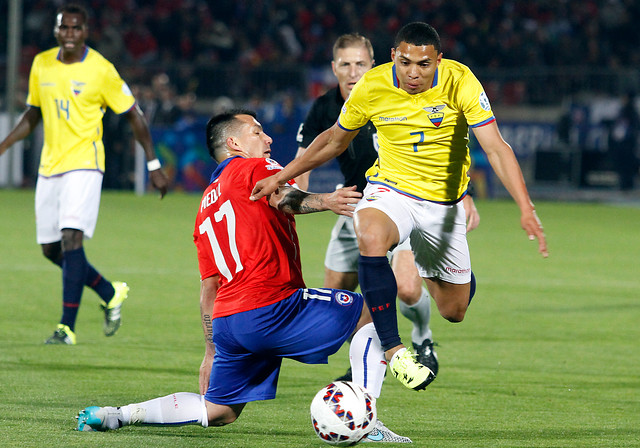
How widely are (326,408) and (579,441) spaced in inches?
52.6

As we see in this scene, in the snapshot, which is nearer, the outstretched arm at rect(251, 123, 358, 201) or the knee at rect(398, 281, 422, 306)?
the outstretched arm at rect(251, 123, 358, 201)

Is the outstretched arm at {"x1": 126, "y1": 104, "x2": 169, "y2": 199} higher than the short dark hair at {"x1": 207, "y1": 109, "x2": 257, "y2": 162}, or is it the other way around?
the short dark hair at {"x1": 207, "y1": 109, "x2": 257, "y2": 162}

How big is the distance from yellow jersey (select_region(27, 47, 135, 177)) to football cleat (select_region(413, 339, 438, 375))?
2902mm

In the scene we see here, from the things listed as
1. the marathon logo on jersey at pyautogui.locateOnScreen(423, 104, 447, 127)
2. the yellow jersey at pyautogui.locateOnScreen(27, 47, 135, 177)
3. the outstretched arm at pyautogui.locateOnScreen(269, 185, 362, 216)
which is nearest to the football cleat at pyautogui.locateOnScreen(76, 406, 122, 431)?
the outstretched arm at pyautogui.locateOnScreen(269, 185, 362, 216)

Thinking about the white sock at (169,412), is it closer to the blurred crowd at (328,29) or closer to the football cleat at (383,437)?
the football cleat at (383,437)

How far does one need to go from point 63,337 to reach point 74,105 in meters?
1.76

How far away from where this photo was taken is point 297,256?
485 cm

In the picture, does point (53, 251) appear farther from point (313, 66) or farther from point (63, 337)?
point (313, 66)

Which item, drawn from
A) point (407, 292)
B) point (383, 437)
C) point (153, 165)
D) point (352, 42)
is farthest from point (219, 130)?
point (153, 165)

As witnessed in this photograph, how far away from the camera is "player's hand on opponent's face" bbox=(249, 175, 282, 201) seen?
461cm

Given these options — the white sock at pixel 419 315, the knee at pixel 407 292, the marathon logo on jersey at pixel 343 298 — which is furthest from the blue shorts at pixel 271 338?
the white sock at pixel 419 315

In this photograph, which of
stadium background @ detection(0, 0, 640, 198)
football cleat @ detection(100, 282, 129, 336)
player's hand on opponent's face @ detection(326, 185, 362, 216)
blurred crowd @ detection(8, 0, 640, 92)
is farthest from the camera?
blurred crowd @ detection(8, 0, 640, 92)

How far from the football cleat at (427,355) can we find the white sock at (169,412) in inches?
78.9

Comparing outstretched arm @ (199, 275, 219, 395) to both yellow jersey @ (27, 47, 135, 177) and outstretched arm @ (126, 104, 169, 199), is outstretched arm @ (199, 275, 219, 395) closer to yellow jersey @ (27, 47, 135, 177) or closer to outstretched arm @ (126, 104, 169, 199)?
outstretched arm @ (126, 104, 169, 199)
